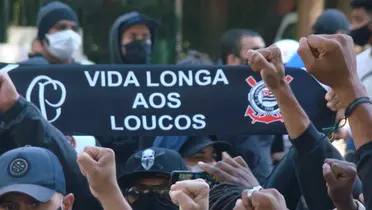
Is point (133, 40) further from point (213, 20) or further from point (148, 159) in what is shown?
point (213, 20)

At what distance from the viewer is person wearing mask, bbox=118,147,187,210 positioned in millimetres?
5055

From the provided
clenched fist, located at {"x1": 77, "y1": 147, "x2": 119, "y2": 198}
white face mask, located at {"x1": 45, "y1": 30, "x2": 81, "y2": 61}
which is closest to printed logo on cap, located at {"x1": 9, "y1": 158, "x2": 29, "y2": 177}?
clenched fist, located at {"x1": 77, "y1": 147, "x2": 119, "y2": 198}

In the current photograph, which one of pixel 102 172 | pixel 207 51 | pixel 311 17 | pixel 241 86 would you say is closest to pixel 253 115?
pixel 241 86

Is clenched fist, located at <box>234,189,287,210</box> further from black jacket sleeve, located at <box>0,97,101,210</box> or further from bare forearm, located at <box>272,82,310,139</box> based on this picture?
black jacket sleeve, located at <box>0,97,101,210</box>

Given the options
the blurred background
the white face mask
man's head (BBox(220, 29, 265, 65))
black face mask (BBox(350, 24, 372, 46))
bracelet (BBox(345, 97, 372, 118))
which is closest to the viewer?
bracelet (BBox(345, 97, 372, 118))

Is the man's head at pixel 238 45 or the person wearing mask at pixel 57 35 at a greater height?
the person wearing mask at pixel 57 35

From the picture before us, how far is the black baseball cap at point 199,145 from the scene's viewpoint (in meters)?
6.27

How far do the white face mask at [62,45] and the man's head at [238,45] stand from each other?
121 centimetres

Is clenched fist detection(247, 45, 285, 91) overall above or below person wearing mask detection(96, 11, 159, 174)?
above

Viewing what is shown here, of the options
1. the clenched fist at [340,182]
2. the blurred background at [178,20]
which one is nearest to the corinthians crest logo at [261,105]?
the clenched fist at [340,182]

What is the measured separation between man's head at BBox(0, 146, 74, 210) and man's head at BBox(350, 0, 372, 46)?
102 inches

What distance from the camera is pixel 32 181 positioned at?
4.38m

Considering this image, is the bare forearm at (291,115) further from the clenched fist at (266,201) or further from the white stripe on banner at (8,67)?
the white stripe on banner at (8,67)

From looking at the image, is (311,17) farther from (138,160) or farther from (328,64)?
(328,64)
